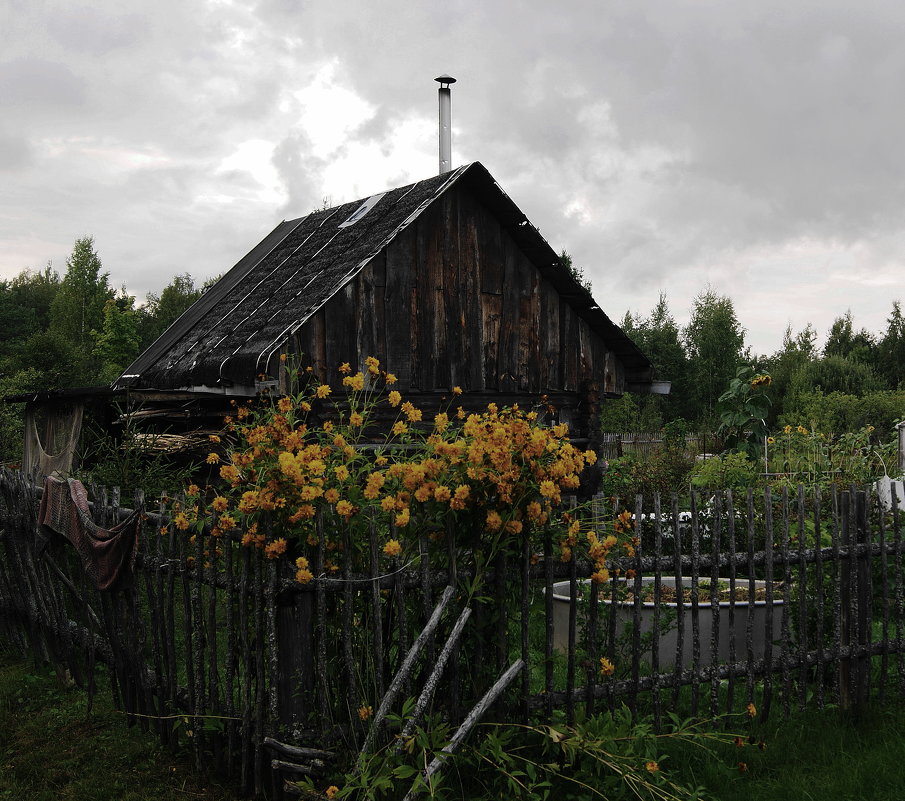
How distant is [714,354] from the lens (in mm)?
48906

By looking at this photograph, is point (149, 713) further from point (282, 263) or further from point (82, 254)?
point (82, 254)

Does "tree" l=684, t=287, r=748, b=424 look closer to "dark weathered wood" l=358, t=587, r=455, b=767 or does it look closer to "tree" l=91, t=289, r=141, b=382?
"tree" l=91, t=289, r=141, b=382

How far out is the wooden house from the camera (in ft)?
33.4

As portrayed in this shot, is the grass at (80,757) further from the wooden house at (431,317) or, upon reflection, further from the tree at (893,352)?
the tree at (893,352)

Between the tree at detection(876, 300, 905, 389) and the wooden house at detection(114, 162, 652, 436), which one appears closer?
the wooden house at detection(114, 162, 652, 436)

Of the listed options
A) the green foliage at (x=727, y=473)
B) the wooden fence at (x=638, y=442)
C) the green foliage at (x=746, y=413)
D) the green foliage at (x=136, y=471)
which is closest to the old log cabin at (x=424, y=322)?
the green foliage at (x=136, y=471)

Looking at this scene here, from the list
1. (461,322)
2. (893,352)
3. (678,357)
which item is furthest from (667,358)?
(461,322)

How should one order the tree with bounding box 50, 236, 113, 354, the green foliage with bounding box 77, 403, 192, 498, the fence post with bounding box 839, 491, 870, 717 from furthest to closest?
the tree with bounding box 50, 236, 113, 354 < the green foliage with bounding box 77, 403, 192, 498 < the fence post with bounding box 839, 491, 870, 717

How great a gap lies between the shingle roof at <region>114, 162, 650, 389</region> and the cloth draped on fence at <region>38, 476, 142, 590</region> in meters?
2.89

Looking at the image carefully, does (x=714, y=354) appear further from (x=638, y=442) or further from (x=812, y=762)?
(x=812, y=762)

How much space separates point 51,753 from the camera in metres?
5.66

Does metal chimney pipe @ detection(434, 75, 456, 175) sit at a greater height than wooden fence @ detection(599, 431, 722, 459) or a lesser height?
greater

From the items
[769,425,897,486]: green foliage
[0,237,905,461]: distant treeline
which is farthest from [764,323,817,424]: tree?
[769,425,897,486]: green foliage

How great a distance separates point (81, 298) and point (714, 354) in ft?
128
